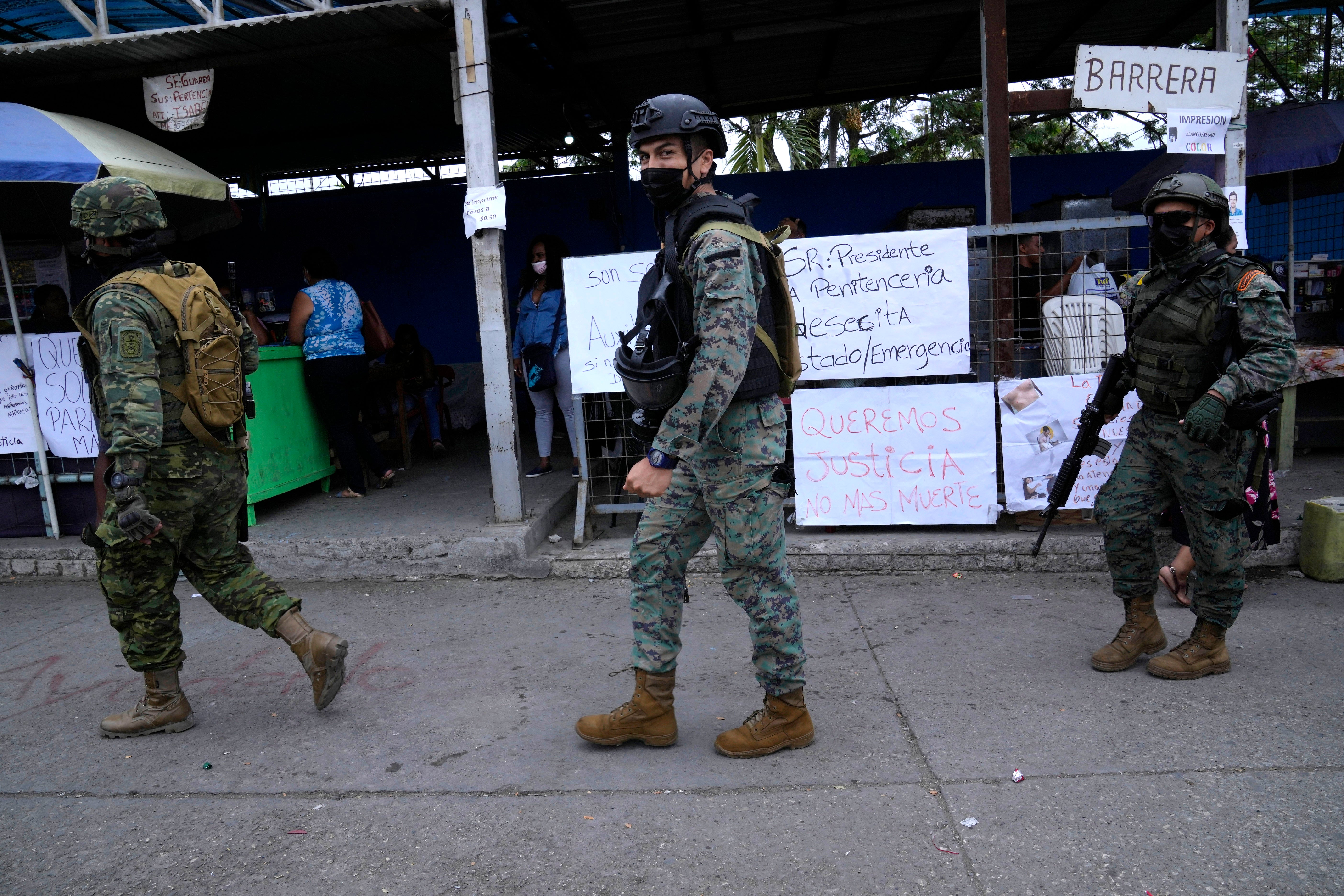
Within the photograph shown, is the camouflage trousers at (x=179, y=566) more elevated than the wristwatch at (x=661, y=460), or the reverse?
the wristwatch at (x=661, y=460)

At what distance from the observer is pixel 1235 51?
5055 millimetres

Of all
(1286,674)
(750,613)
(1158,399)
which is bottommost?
(1286,674)

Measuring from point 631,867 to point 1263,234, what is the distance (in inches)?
481

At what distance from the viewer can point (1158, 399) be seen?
11.6ft

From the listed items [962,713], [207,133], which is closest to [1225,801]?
[962,713]

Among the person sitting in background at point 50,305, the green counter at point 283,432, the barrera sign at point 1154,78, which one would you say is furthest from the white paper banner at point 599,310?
the person sitting in background at point 50,305

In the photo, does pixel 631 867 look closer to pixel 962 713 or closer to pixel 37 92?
pixel 962 713

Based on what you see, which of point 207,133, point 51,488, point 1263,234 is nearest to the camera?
point 51,488

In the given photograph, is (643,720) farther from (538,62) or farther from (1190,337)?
(538,62)

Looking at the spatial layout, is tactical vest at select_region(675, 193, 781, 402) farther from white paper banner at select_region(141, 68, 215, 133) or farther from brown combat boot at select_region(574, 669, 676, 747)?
white paper banner at select_region(141, 68, 215, 133)

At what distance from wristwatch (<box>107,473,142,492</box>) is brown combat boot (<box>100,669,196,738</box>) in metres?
0.79

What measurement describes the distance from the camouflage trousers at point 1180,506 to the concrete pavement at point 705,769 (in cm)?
36

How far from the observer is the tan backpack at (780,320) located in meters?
2.89

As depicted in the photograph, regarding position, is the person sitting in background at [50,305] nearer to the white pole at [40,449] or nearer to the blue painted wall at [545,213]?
the white pole at [40,449]
